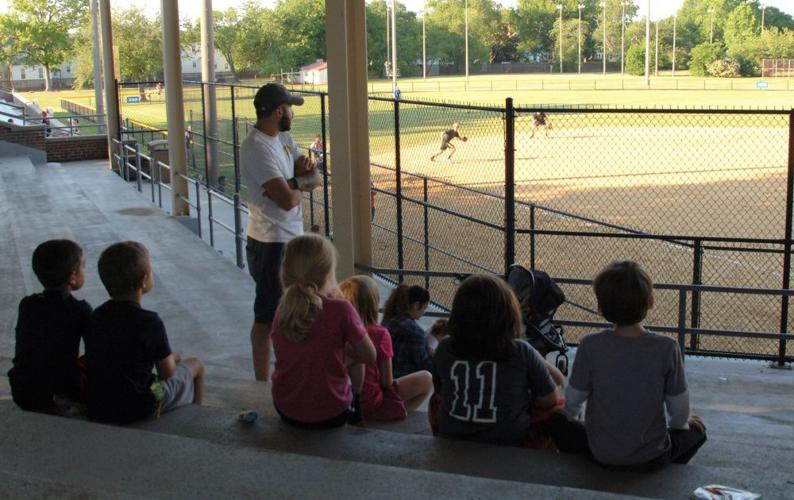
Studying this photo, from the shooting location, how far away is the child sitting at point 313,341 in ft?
12.0

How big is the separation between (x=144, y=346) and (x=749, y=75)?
198 ft

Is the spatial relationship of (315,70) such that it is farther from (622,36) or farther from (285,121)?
(285,121)

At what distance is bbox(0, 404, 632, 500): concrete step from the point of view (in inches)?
116

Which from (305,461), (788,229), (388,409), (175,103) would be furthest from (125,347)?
(175,103)

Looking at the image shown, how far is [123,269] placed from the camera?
12.1ft

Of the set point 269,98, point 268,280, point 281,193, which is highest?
point 269,98

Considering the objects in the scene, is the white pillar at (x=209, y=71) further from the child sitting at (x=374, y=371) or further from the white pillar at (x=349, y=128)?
the child sitting at (x=374, y=371)

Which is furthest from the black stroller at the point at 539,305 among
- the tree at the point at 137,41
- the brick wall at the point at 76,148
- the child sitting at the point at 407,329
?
the tree at the point at 137,41

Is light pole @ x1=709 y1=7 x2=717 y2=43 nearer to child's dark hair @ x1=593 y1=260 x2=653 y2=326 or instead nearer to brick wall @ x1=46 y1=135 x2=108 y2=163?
brick wall @ x1=46 y1=135 x2=108 y2=163

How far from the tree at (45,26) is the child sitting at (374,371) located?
7178 cm

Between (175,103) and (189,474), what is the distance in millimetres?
11450

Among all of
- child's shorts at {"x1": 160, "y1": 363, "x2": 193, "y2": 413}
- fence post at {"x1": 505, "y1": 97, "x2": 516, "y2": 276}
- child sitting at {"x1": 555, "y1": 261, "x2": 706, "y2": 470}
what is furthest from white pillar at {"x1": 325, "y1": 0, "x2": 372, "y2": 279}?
child sitting at {"x1": 555, "y1": 261, "x2": 706, "y2": 470}

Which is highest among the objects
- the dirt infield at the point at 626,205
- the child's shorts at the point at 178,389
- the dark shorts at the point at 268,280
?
the dark shorts at the point at 268,280

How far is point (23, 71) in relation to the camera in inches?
3563
